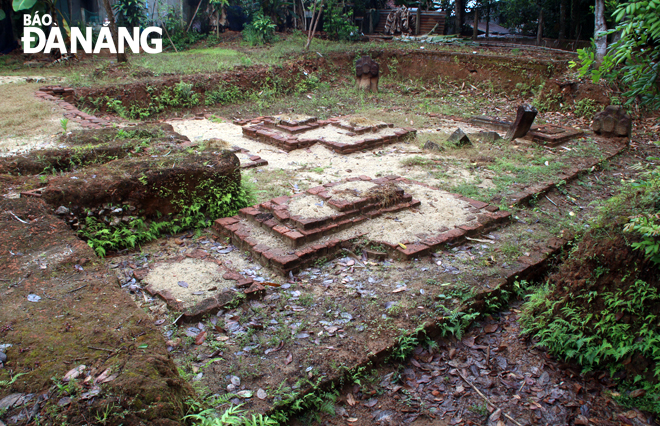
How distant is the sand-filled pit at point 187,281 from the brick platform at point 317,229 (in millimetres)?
475

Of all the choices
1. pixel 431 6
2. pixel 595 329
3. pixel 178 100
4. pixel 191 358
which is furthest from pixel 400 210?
pixel 431 6

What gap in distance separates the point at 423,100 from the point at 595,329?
9.17m

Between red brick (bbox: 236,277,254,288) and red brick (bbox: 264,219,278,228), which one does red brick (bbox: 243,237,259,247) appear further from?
red brick (bbox: 236,277,254,288)

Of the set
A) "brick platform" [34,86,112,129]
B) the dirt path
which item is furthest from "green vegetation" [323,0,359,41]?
the dirt path

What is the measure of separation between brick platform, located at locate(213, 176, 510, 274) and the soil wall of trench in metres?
5.90

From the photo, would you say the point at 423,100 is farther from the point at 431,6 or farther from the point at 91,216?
the point at 431,6

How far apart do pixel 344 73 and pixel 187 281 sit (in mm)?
10904

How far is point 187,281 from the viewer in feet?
11.9

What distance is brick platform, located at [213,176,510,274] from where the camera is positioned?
13.3 ft

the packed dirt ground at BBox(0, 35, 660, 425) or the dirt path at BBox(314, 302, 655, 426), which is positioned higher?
the packed dirt ground at BBox(0, 35, 660, 425)

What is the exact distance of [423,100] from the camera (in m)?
11.3

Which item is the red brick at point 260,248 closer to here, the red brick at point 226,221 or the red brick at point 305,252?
the red brick at point 305,252

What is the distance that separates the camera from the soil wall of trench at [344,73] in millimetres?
9156

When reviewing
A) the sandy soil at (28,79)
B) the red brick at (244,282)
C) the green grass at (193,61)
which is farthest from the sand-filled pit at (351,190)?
the sandy soil at (28,79)
